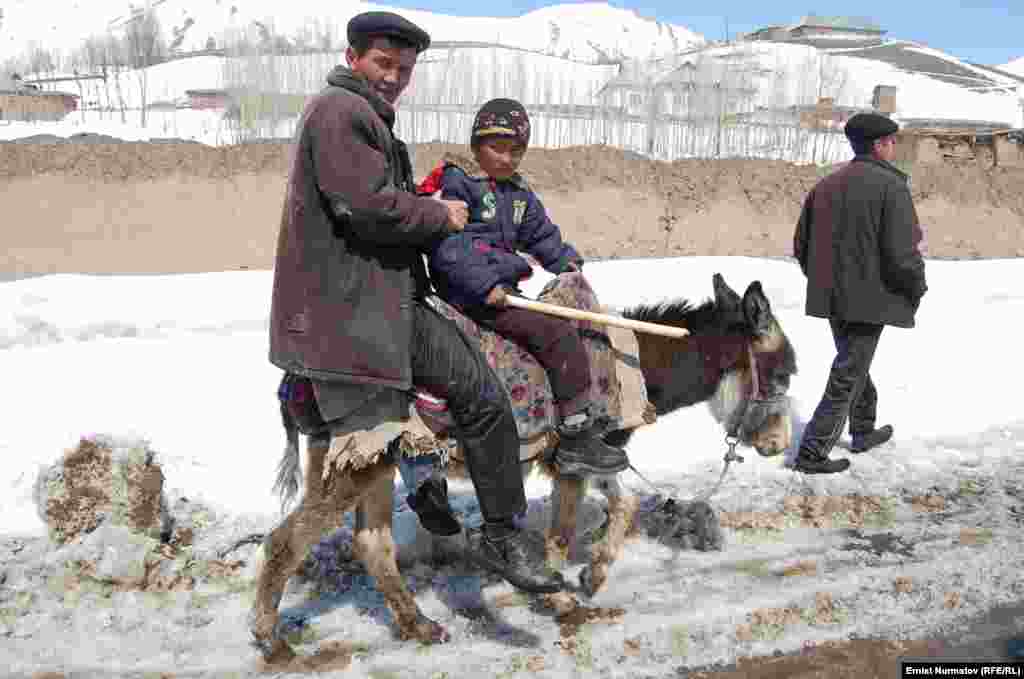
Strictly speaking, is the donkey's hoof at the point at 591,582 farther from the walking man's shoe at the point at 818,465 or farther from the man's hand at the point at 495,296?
the walking man's shoe at the point at 818,465

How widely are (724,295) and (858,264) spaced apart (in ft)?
5.99

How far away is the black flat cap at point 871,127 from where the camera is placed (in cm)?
565

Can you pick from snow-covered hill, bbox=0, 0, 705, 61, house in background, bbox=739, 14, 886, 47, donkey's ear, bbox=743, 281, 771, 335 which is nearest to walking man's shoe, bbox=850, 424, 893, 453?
donkey's ear, bbox=743, 281, 771, 335

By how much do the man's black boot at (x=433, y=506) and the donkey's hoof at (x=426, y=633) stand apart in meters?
0.51

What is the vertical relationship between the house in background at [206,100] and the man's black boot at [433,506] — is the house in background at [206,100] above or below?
above

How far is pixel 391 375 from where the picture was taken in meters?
3.24

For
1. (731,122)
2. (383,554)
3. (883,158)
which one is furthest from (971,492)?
(731,122)

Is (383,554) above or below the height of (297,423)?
below

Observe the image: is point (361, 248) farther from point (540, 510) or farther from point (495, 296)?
point (540, 510)

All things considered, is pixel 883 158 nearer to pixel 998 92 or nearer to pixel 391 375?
pixel 391 375

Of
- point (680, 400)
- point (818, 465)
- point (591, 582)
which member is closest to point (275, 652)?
point (591, 582)

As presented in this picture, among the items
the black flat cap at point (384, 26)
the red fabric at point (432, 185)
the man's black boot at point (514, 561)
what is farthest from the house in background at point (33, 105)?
the man's black boot at point (514, 561)

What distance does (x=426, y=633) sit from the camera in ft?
12.7

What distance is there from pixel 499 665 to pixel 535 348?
1.47 metres
